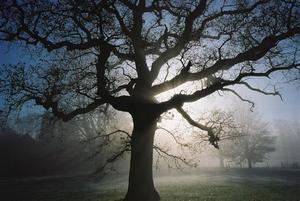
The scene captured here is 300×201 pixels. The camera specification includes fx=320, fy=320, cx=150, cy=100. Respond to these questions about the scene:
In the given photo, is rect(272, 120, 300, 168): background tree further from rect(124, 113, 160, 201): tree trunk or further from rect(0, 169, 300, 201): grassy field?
rect(124, 113, 160, 201): tree trunk

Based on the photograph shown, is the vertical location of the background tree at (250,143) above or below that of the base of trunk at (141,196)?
above

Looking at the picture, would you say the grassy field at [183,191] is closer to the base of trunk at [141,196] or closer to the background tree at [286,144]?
the base of trunk at [141,196]

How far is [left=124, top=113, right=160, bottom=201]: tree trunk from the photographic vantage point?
1770cm

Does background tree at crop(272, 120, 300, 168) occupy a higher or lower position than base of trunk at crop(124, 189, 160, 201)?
higher

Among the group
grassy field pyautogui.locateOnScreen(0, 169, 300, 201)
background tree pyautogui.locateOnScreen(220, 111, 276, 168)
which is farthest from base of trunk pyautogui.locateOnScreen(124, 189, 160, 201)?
background tree pyautogui.locateOnScreen(220, 111, 276, 168)

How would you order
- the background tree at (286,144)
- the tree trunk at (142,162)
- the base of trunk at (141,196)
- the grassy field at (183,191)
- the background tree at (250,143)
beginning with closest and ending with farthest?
the base of trunk at (141,196)
the tree trunk at (142,162)
the grassy field at (183,191)
the background tree at (250,143)
the background tree at (286,144)

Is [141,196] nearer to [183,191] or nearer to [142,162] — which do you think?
[142,162]

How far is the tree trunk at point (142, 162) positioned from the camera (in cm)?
1770

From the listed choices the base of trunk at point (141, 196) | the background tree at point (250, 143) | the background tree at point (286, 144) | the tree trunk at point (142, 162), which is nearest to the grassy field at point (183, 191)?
the base of trunk at point (141, 196)

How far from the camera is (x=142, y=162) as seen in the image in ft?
59.4

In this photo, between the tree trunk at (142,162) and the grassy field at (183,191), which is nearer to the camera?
the tree trunk at (142,162)

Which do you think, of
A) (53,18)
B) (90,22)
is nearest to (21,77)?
(53,18)

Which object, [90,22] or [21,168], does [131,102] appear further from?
[21,168]

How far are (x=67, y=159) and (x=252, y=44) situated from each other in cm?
4723
